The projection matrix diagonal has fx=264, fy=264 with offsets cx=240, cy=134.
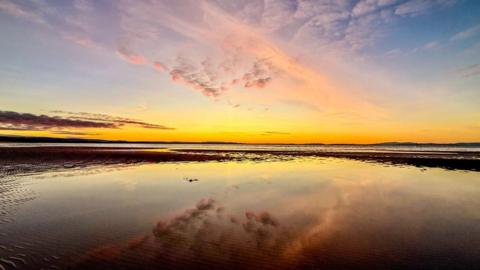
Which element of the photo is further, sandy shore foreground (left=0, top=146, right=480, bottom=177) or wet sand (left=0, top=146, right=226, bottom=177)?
sandy shore foreground (left=0, top=146, right=480, bottom=177)

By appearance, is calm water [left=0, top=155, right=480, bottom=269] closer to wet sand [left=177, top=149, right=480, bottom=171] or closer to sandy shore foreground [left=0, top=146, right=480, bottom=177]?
sandy shore foreground [left=0, top=146, right=480, bottom=177]

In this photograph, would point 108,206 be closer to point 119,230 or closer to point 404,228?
point 119,230

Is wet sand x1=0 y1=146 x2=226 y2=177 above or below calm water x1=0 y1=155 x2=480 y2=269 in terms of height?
below

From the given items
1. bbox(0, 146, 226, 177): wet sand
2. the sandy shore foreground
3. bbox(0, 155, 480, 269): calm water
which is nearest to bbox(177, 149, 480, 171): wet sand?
the sandy shore foreground

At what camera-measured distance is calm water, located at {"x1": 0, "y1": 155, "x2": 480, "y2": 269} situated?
700 centimetres

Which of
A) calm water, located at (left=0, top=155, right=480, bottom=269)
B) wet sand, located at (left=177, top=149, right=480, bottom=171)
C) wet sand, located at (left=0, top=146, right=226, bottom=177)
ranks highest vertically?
wet sand, located at (left=177, top=149, right=480, bottom=171)

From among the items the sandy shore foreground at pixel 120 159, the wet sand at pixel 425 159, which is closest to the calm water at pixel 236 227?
the sandy shore foreground at pixel 120 159

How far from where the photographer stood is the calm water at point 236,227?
6996 mm

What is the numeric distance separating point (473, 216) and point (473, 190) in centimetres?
822

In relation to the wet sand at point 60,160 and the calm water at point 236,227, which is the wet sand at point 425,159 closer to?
the calm water at point 236,227

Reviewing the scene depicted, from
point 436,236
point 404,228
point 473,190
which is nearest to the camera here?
point 436,236

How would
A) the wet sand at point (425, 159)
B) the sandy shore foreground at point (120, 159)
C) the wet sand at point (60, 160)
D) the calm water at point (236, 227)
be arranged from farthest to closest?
the wet sand at point (425, 159) → the sandy shore foreground at point (120, 159) → the wet sand at point (60, 160) → the calm water at point (236, 227)

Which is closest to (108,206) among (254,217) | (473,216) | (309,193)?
(254,217)

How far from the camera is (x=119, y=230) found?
30.6 ft
